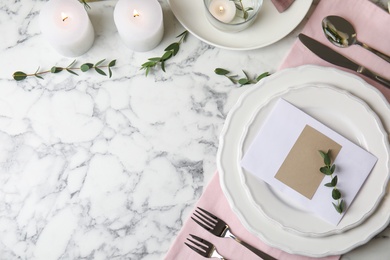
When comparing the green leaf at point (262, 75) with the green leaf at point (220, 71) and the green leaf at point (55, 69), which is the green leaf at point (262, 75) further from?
the green leaf at point (55, 69)

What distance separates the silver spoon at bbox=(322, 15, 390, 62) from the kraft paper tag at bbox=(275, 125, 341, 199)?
0.48 ft

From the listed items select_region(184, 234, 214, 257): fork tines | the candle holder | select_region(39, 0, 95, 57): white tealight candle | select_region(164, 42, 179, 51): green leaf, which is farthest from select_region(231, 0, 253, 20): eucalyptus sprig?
select_region(184, 234, 214, 257): fork tines

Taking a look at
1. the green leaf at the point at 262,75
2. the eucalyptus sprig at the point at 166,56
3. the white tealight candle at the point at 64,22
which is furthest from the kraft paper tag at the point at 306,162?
the white tealight candle at the point at 64,22

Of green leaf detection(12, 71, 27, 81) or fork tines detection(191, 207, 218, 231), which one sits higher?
green leaf detection(12, 71, 27, 81)

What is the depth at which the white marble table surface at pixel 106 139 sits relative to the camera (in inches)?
31.8

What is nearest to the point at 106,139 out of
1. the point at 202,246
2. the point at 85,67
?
the point at 85,67

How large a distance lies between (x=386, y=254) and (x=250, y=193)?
213 millimetres

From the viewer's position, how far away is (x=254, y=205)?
75 centimetres

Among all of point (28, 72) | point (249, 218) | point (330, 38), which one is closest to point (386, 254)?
point (249, 218)

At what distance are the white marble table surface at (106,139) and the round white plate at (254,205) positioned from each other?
5 cm

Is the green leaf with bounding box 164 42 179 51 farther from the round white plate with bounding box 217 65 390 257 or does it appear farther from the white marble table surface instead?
the round white plate with bounding box 217 65 390 257

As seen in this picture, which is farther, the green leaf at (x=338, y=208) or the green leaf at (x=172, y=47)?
the green leaf at (x=172, y=47)

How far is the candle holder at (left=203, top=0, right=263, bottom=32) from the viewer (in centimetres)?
81

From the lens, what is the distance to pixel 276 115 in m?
0.77
